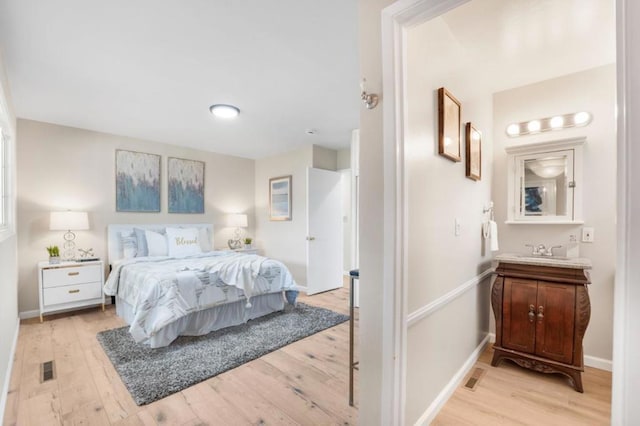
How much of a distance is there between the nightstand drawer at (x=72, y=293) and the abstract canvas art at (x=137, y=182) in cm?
111

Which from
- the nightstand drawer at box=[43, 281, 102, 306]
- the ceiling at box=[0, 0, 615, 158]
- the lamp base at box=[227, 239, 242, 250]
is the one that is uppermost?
the ceiling at box=[0, 0, 615, 158]

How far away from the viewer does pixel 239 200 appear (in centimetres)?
559

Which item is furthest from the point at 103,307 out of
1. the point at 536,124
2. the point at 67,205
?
the point at 536,124

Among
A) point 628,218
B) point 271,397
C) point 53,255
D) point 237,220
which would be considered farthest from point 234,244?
point 628,218

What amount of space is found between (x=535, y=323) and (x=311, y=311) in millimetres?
2319

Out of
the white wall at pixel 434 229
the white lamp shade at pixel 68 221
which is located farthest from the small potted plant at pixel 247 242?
the white wall at pixel 434 229

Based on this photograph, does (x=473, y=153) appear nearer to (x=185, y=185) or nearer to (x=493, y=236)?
(x=493, y=236)

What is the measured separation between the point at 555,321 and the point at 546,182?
117 centimetres

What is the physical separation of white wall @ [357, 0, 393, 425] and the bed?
6.57 feet

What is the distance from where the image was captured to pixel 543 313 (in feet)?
7.23

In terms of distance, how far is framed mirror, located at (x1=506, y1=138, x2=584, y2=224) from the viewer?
245 centimetres

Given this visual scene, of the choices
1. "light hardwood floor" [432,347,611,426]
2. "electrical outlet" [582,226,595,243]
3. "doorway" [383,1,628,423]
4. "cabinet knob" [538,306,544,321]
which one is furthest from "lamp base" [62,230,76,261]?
"electrical outlet" [582,226,595,243]

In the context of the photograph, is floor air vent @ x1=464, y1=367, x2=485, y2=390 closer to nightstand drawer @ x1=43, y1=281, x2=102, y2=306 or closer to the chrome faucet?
the chrome faucet

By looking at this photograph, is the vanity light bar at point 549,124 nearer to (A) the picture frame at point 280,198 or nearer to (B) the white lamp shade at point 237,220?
(A) the picture frame at point 280,198
